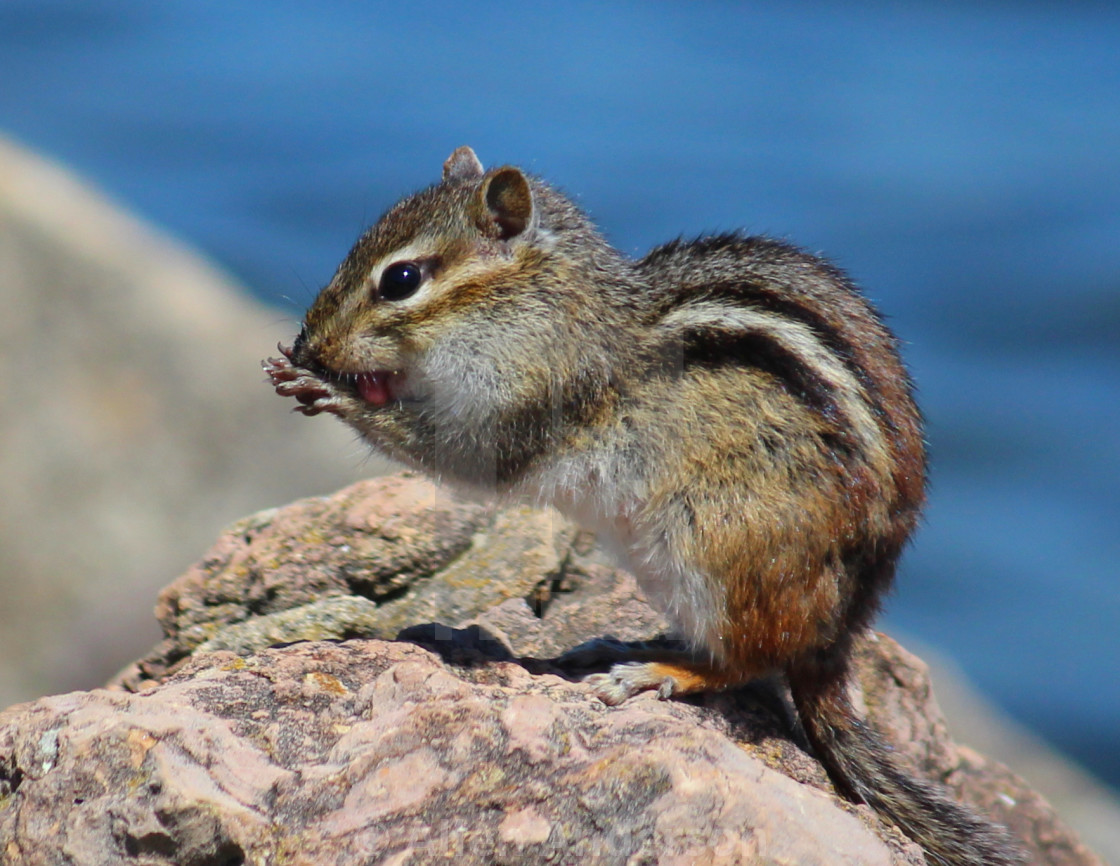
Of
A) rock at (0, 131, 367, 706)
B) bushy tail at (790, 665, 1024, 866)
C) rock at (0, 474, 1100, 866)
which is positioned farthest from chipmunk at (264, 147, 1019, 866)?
rock at (0, 131, 367, 706)

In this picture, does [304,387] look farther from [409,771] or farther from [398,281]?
[409,771]

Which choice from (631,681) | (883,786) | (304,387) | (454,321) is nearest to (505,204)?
(454,321)

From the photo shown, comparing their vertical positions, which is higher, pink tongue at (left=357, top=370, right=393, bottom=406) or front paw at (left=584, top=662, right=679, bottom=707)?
pink tongue at (left=357, top=370, right=393, bottom=406)

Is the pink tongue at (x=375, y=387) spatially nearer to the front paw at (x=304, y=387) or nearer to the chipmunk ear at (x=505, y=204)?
the front paw at (x=304, y=387)

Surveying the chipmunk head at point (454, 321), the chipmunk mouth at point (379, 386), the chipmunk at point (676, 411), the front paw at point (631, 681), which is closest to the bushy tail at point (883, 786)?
the chipmunk at point (676, 411)

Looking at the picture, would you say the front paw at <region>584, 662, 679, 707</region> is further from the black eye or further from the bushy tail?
the black eye
